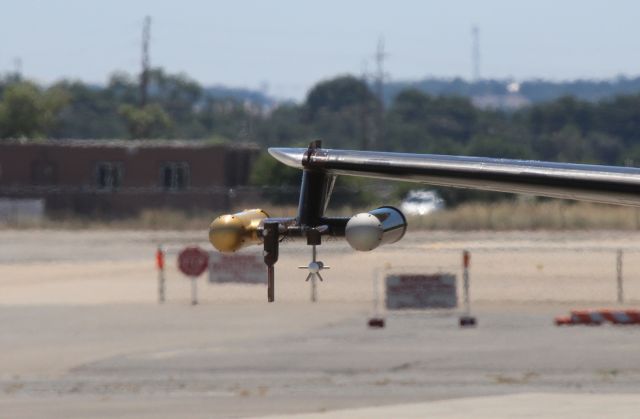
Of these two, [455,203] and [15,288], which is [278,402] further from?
[455,203]

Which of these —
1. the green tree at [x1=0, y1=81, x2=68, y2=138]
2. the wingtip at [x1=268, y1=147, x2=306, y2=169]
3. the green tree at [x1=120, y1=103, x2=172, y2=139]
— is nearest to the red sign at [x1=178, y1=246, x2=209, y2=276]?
the wingtip at [x1=268, y1=147, x2=306, y2=169]

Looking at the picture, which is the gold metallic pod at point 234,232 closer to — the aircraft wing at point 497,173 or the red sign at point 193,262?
the aircraft wing at point 497,173

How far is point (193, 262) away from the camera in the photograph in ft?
122

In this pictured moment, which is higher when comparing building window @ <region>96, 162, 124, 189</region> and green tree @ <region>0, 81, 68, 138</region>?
green tree @ <region>0, 81, 68, 138</region>

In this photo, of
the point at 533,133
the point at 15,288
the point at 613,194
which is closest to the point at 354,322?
the point at 15,288

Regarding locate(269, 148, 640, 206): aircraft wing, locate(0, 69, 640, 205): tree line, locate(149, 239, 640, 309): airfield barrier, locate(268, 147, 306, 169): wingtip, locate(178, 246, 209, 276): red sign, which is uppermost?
locate(0, 69, 640, 205): tree line

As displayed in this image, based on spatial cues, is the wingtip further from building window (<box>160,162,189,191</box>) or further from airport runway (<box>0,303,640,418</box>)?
building window (<box>160,162,189,191</box>)

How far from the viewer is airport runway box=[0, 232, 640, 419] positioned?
72.6 ft

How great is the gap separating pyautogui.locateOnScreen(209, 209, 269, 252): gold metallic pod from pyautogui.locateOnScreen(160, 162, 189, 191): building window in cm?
7918

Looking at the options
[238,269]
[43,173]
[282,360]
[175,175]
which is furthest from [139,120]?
[282,360]

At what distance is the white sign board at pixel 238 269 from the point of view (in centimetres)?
3622

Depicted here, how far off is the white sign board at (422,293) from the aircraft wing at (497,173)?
79.2ft

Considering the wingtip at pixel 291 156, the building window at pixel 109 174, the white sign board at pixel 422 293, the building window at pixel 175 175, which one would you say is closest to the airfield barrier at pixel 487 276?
the white sign board at pixel 422 293

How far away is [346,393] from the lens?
23266mm
